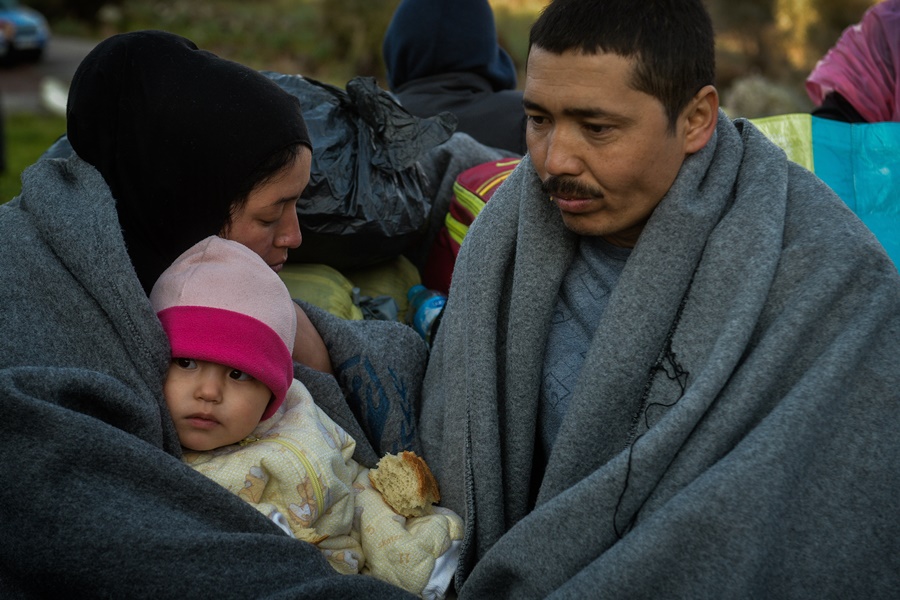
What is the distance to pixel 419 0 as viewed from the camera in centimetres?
494

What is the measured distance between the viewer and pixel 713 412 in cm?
221

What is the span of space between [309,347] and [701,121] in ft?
3.94

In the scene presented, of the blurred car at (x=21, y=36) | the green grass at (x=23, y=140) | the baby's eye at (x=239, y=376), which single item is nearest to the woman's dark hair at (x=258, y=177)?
the baby's eye at (x=239, y=376)

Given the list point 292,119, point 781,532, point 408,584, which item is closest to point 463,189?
point 292,119

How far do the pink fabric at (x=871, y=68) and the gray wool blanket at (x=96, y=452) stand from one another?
3.28 meters

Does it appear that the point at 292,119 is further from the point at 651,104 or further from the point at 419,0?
the point at 419,0

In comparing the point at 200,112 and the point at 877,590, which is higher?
the point at 200,112

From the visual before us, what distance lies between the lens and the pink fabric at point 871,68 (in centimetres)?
449

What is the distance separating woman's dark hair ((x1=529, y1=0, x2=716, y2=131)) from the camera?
7.66 feet

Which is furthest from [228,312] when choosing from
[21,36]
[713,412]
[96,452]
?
[21,36]

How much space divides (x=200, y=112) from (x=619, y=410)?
1.30m

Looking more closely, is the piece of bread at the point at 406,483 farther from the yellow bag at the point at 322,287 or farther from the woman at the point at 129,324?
the yellow bag at the point at 322,287

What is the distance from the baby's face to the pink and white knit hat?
41 millimetres

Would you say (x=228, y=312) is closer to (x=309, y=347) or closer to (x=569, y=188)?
(x=309, y=347)
